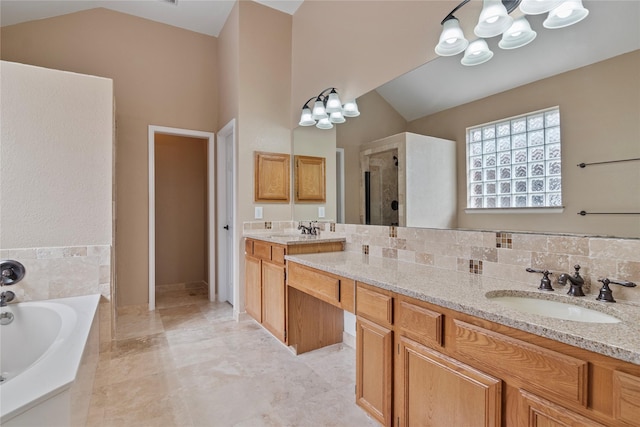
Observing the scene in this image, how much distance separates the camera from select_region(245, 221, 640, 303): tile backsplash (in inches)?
46.3

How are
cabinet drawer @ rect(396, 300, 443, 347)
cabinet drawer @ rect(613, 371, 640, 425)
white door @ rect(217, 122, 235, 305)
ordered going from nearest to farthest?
1. cabinet drawer @ rect(613, 371, 640, 425)
2. cabinet drawer @ rect(396, 300, 443, 347)
3. white door @ rect(217, 122, 235, 305)

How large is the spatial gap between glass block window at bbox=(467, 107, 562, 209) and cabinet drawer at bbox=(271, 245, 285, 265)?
1.42 meters

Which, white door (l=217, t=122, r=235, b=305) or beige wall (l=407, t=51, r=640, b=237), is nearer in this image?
beige wall (l=407, t=51, r=640, b=237)

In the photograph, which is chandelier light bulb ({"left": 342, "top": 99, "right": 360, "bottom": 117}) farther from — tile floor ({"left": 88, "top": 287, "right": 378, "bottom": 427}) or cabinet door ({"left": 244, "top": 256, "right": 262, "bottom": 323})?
tile floor ({"left": 88, "top": 287, "right": 378, "bottom": 427})

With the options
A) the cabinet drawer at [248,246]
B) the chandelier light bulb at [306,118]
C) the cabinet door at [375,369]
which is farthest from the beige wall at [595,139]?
the cabinet drawer at [248,246]

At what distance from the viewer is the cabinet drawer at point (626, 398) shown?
744mm

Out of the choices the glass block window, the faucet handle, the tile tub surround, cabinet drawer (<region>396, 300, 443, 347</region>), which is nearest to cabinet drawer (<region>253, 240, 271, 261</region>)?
the tile tub surround

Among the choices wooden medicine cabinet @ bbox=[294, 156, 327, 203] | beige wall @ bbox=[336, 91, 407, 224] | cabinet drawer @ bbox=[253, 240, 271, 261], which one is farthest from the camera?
wooden medicine cabinet @ bbox=[294, 156, 327, 203]

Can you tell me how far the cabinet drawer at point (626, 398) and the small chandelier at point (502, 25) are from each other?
139cm

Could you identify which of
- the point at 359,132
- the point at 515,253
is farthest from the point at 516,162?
the point at 359,132

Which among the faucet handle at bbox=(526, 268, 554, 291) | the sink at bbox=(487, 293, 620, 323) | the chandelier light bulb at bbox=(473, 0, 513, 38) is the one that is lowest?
the sink at bbox=(487, 293, 620, 323)

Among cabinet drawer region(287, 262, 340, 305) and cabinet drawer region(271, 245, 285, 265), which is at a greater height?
cabinet drawer region(271, 245, 285, 265)

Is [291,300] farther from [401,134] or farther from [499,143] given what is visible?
[499,143]

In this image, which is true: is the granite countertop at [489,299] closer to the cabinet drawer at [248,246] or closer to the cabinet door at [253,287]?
the cabinet door at [253,287]
